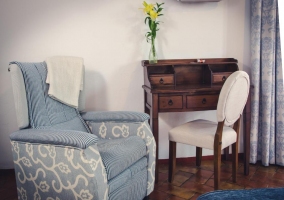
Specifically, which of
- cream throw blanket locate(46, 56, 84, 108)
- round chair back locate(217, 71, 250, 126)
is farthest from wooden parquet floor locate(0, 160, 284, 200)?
cream throw blanket locate(46, 56, 84, 108)

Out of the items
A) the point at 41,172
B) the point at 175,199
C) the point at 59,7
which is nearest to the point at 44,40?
the point at 59,7

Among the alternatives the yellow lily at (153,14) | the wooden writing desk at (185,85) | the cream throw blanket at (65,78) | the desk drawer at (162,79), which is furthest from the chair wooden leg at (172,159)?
the yellow lily at (153,14)

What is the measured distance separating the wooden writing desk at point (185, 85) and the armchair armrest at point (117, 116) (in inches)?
9.0

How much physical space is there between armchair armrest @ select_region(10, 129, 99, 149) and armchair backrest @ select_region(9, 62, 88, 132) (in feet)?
0.52

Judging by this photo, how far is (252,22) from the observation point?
261cm

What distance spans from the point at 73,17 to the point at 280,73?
6.23ft

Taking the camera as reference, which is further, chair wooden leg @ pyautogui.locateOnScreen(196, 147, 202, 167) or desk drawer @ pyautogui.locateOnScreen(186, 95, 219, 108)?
chair wooden leg @ pyautogui.locateOnScreen(196, 147, 202, 167)

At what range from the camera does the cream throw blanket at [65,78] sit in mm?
2043

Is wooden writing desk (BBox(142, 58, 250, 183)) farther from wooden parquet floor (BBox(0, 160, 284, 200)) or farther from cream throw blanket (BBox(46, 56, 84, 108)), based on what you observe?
cream throw blanket (BBox(46, 56, 84, 108))

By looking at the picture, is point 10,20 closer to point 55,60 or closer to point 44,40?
point 44,40

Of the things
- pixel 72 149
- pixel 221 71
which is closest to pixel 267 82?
pixel 221 71

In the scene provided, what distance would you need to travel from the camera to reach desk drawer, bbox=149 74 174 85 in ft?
7.93

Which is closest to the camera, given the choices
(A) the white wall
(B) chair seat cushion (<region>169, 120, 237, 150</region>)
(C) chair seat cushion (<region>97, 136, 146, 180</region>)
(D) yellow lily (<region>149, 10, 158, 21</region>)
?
(C) chair seat cushion (<region>97, 136, 146, 180</region>)

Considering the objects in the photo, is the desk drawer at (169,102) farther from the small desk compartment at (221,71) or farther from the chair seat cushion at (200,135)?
the small desk compartment at (221,71)
